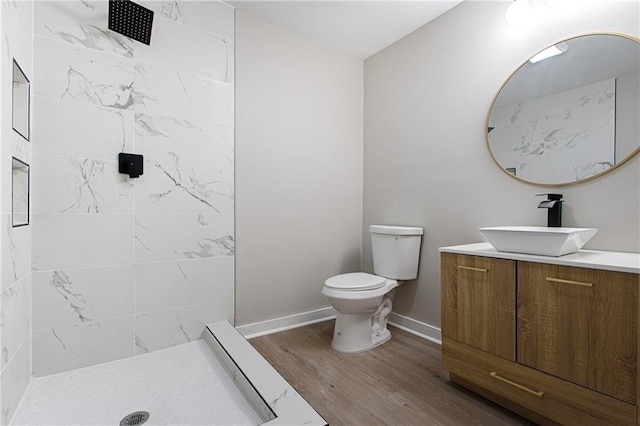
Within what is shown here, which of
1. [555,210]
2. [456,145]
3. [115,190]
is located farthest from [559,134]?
[115,190]

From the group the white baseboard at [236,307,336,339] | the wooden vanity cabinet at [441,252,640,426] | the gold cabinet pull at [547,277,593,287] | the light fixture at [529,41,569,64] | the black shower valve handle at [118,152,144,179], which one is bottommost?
the white baseboard at [236,307,336,339]

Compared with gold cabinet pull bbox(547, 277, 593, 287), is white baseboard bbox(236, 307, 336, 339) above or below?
below

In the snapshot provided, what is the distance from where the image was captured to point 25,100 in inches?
62.1

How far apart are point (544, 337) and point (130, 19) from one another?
265 cm

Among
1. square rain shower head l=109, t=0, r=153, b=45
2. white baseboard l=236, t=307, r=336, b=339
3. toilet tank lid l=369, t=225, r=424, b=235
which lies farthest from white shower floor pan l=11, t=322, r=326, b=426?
square rain shower head l=109, t=0, r=153, b=45

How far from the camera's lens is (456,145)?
2.17 m

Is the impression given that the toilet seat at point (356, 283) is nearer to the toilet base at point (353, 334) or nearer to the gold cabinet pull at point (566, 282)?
the toilet base at point (353, 334)

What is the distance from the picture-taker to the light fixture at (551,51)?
65.1 inches

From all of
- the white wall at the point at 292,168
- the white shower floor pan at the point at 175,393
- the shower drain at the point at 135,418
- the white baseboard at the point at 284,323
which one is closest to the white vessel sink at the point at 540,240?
the white shower floor pan at the point at 175,393

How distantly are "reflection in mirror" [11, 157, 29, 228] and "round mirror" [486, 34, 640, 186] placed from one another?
251cm

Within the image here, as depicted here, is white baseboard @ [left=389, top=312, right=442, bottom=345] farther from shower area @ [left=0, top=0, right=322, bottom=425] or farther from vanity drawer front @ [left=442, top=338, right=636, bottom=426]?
shower area @ [left=0, top=0, right=322, bottom=425]

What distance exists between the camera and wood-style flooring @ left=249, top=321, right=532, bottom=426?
146 cm

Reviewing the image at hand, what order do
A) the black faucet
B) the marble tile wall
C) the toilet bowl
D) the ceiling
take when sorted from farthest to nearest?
the ceiling
the toilet bowl
the black faucet
the marble tile wall

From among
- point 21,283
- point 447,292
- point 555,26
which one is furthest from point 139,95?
point 555,26
